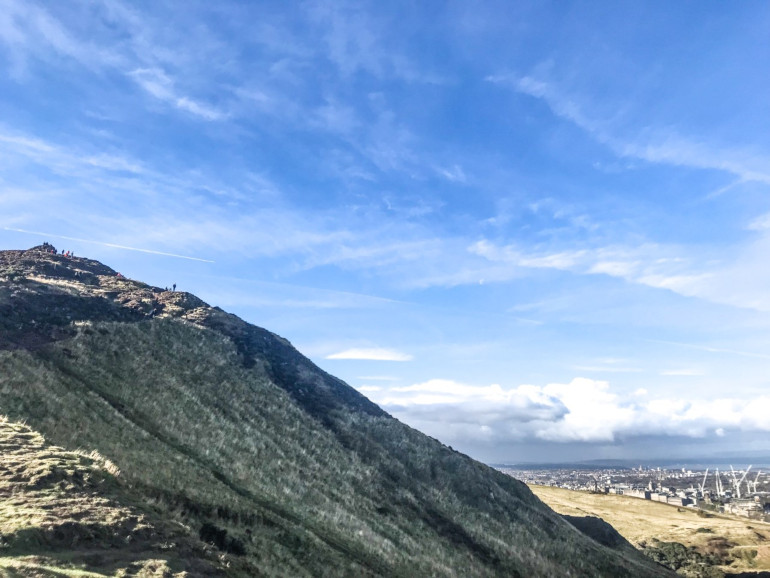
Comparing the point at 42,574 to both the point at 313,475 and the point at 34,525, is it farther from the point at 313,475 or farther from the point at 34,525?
the point at 313,475

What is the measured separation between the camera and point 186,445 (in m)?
44.8

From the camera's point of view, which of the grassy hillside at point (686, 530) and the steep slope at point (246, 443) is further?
the grassy hillside at point (686, 530)

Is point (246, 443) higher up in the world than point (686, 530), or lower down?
higher up

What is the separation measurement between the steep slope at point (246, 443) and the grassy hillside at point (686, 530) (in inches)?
1224

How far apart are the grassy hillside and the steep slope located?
31.1 meters

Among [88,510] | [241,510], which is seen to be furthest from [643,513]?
[88,510]

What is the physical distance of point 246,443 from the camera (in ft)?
172

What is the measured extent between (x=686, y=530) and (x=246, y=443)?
4350 inches

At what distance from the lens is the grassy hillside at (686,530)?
95.2 m

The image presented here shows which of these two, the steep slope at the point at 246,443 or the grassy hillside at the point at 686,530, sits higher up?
the steep slope at the point at 246,443

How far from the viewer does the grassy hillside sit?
95188 mm

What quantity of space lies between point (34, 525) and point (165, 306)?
6841cm

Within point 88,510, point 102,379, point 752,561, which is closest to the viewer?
point 88,510

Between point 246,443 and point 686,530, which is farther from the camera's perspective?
point 686,530
